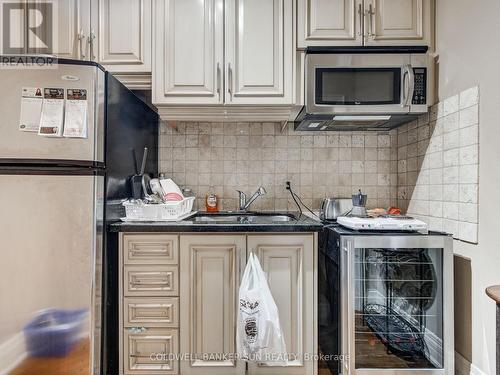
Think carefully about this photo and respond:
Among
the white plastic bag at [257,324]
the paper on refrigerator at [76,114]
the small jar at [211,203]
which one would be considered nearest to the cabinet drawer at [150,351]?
the white plastic bag at [257,324]

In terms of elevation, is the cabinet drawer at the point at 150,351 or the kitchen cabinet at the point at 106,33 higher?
the kitchen cabinet at the point at 106,33

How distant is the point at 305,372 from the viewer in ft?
5.28

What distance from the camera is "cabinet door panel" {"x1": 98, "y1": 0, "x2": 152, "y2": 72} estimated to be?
1.84 metres

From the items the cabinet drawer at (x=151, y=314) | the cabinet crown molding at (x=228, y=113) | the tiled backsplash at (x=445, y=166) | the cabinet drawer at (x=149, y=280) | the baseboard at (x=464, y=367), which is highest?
the cabinet crown molding at (x=228, y=113)

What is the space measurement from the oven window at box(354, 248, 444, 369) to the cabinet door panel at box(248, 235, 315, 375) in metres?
0.24

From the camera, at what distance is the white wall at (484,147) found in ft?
4.64

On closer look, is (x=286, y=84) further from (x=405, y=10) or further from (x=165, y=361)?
(x=165, y=361)

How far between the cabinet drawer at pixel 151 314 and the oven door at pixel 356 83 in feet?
4.39

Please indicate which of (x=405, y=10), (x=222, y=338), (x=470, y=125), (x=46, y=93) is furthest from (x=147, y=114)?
(x=470, y=125)

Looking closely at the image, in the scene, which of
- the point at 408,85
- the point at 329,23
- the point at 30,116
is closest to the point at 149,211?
the point at 30,116

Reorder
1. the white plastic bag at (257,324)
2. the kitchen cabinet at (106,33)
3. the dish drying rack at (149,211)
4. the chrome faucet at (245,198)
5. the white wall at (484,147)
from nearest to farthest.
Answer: the white wall at (484,147)
the white plastic bag at (257,324)
the dish drying rack at (149,211)
the kitchen cabinet at (106,33)
the chrome faucet at (245,198)

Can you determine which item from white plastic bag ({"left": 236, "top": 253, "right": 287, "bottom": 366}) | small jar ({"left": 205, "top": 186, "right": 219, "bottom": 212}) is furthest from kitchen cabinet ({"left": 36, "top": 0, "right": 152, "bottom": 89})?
white plastic bag ({"left": 236, "top": 253, "right": 287, "bottom": 366})

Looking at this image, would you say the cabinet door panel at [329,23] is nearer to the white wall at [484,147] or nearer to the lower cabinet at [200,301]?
the white wall at [484,147]

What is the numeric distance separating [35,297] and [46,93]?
957mm
